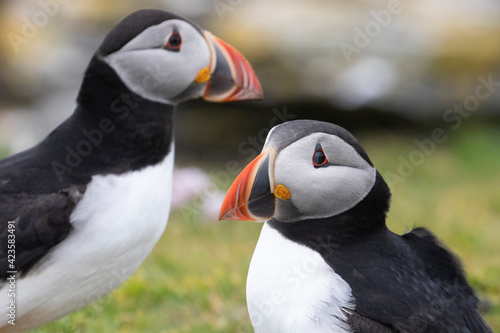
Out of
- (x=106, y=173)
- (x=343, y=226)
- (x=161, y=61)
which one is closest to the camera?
(x=343, y=226)

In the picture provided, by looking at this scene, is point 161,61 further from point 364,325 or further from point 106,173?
point 364,325

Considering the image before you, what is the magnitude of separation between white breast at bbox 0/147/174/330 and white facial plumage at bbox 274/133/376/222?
871 millimetres

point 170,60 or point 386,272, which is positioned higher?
point 170,60

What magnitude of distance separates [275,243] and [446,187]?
4896 millimetres

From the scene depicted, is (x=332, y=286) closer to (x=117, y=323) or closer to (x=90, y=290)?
(x=90, y=290)

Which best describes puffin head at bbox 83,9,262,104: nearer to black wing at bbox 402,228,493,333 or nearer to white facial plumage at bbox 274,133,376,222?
white facial plumage at bbox 274,133,376,222

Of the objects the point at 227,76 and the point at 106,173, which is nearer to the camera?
the point at 106,173

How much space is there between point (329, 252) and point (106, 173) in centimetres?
127

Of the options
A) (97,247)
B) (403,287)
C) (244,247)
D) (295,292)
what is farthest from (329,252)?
(244,247)

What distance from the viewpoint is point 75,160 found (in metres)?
3.73

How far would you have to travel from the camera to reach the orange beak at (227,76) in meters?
4.06

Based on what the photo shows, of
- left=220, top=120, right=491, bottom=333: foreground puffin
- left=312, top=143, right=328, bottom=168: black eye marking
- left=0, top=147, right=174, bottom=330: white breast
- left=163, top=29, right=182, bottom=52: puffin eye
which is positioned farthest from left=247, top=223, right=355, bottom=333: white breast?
left=163, top=29, right=182, bottom=52: puffin eye

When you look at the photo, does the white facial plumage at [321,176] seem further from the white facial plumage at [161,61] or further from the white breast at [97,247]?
the white facial plumage at [161,61]

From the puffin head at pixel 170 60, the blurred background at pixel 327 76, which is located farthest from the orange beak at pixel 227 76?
the blurred background at pixel 327 76
